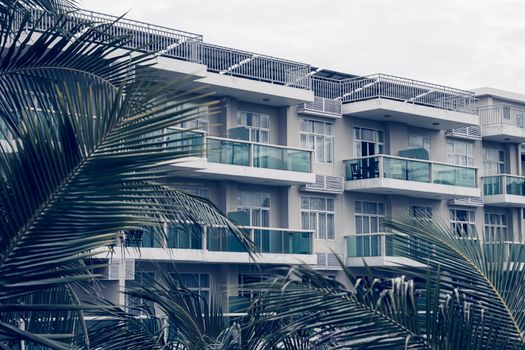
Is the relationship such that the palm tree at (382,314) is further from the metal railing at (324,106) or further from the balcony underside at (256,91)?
the metal railing at (324,106)

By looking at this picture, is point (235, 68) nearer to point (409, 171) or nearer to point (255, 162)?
point (255, 162)

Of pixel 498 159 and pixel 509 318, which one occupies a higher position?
pixel 498 159

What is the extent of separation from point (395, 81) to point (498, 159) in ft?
25.6

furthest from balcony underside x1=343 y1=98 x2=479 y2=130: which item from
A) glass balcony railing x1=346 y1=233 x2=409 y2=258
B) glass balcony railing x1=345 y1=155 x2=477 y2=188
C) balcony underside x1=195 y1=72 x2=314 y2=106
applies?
glass balcony railing x1=346 y1=233 x2=409 y2=258

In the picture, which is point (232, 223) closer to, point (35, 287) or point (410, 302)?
point (410, 302)

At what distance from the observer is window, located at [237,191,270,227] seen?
29750mm

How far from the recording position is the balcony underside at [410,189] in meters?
32.0

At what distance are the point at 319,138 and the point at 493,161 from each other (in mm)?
9740

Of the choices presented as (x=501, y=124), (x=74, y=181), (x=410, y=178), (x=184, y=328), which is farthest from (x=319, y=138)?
(x=74, y=181)

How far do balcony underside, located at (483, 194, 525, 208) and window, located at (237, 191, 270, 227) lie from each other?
10.7 meters

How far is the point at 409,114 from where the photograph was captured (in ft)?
109

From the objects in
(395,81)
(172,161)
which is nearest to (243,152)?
(395,81)

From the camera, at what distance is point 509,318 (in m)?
5.50

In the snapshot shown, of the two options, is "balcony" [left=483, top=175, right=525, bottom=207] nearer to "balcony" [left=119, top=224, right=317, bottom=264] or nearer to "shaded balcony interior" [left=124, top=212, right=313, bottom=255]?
"balcony" [left=119, top=224, right=317, bottom=264]
